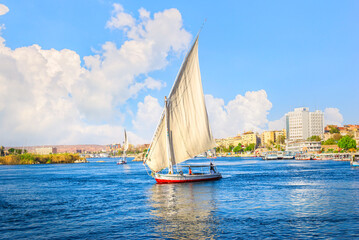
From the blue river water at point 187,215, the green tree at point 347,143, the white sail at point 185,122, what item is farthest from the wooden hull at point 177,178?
the green tree at point 347,143

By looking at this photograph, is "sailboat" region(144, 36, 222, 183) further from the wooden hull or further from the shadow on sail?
the shadow on sail

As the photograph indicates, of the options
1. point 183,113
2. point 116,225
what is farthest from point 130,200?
point 183,113

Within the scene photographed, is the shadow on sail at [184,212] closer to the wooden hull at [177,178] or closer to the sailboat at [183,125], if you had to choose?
the wooden hull at [177,178]

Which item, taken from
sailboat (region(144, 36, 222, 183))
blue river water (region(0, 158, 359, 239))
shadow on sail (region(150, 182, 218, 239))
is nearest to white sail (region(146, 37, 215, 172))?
sailboat (region(144, 36, 222, 183))

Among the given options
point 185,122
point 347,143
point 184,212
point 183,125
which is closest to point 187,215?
point 184,212

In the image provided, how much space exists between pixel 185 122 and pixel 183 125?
49 cm

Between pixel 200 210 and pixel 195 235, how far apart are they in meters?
8.57

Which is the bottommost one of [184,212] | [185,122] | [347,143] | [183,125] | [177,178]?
[184,212]

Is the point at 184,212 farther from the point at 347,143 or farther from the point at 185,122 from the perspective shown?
the point at 347,143

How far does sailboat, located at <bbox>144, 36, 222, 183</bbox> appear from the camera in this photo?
160 ft

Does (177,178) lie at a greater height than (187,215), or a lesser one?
greater

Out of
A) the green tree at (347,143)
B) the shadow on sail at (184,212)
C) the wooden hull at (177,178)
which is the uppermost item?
the green tree at (347,143)

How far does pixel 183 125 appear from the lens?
49.8 metres

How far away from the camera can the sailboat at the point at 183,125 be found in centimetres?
4869
